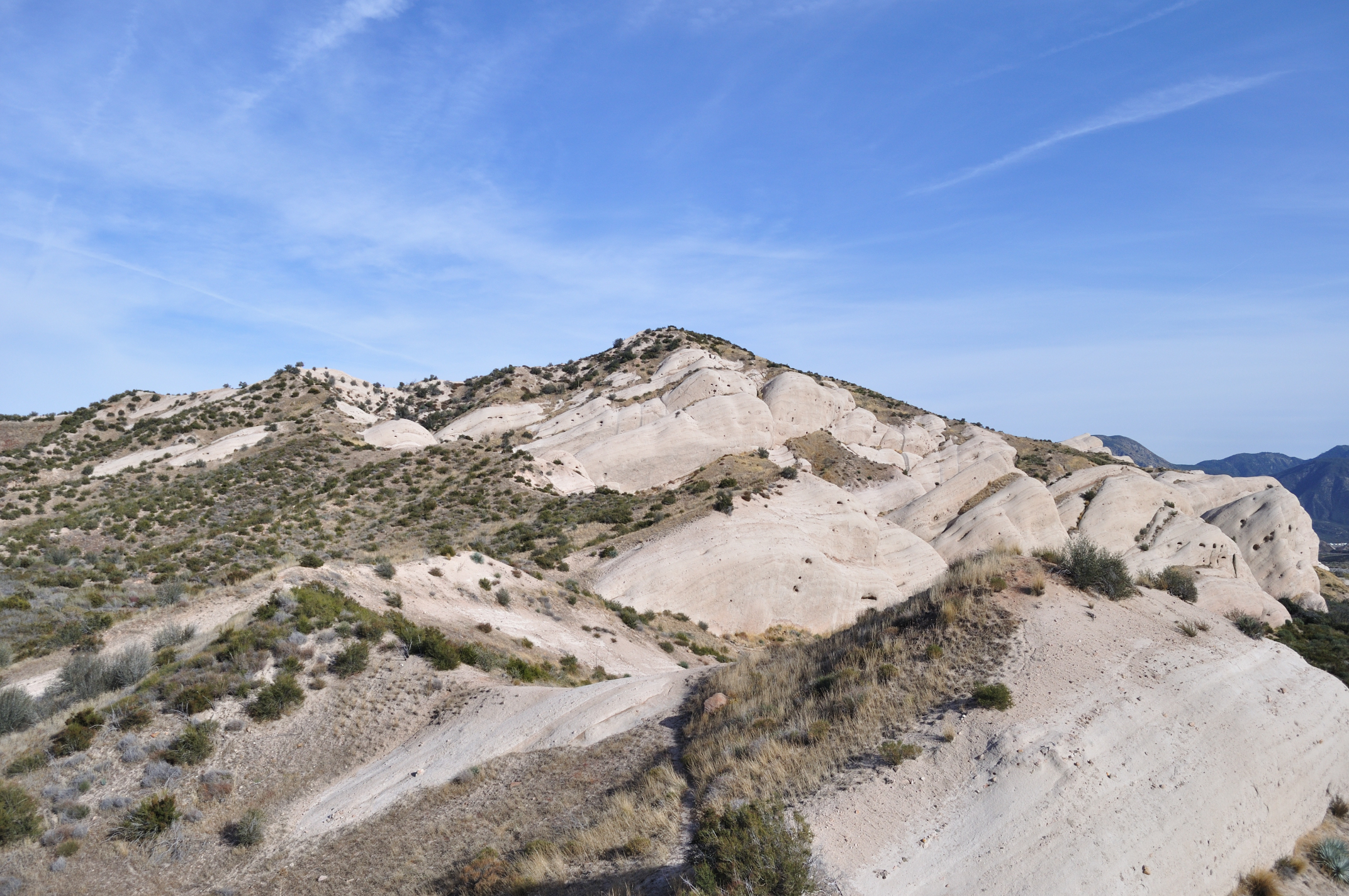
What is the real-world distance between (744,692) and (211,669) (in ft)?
40.5

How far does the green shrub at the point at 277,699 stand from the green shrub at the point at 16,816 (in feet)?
12.2

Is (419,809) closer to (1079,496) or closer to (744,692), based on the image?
(744,692)

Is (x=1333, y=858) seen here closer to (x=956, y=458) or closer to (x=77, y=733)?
Answer: (x=77, y=733)

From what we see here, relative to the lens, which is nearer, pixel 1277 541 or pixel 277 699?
pixel 277 699

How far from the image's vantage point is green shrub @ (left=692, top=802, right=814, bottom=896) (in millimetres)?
7629

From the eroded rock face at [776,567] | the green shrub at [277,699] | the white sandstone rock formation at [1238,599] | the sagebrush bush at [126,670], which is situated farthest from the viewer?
the white sandstone rock formation at [1238,599]

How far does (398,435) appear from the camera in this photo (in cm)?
5253

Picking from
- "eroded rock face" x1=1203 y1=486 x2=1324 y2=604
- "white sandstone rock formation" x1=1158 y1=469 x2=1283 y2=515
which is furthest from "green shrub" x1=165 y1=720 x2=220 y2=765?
"white sandstone rock formation" x1=1158 y1=469 x2=1283 y2=515

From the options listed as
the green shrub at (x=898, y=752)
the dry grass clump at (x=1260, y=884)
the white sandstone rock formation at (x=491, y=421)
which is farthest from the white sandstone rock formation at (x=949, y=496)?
the green shrub at (x=898, y=752)

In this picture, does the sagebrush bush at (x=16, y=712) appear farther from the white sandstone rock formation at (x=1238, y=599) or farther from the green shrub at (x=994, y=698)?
the white sandstone rock formation at (x=1238, y=599)

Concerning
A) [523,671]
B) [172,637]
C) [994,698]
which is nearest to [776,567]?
[523,671]

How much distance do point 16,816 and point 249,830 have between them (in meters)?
3.62

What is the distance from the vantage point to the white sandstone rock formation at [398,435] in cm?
5119

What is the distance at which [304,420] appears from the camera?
5338cm
